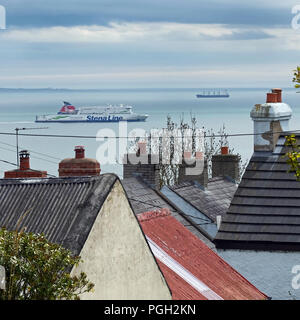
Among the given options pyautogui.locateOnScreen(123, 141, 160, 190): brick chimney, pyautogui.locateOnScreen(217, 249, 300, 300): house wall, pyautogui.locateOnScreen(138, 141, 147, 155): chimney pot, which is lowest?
pyautogui.locateOnScreen(217, 249, 300, 300): house wall

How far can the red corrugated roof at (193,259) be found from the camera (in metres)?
24.2

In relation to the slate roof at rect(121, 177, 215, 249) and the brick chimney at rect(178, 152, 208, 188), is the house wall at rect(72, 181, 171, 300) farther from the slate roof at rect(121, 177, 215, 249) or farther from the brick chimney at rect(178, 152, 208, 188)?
the brick chimney at rect(178, 152, 208, 188)

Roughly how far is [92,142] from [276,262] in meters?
156

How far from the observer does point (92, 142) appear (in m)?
181

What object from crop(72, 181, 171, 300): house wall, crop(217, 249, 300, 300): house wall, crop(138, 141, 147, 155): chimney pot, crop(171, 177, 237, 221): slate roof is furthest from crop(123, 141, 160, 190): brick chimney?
crop(72, 181, 171, 300): house wall

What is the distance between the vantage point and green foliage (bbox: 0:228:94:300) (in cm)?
1179

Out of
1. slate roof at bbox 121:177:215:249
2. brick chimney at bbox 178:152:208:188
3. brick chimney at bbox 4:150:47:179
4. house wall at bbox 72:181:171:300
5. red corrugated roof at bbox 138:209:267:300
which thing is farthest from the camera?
brick chimney at bbox 178:152:208:188

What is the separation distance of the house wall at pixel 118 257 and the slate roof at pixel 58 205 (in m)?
0.20

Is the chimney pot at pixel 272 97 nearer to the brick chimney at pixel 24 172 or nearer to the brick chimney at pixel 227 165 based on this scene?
the brick chimney at pixel 24 172

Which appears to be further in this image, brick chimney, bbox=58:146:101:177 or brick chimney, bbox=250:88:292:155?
brick chimney, bbox=250:88:292:155

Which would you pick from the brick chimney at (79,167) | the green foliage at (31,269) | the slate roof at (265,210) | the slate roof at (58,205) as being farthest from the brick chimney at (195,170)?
the green foliage at (31,269)

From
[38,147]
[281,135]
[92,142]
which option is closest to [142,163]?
[281,135]

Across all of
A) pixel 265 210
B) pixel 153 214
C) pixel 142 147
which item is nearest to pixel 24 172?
pixel 153 214

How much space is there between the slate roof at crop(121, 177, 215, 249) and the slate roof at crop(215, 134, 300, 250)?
132cm
